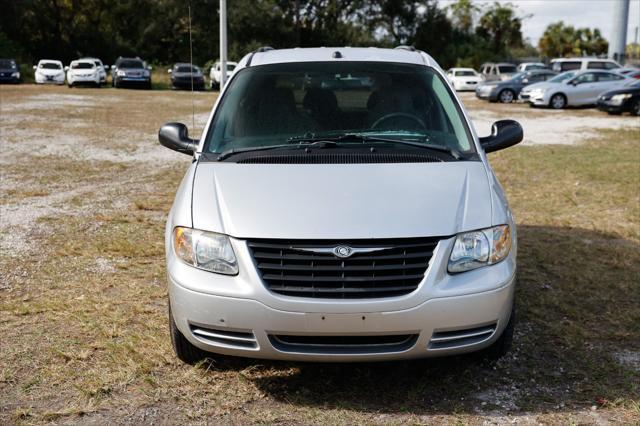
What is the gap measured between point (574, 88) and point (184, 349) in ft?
81.4

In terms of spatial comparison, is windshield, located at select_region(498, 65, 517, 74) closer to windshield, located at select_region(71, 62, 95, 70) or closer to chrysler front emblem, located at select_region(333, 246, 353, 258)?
windshield, located at select_region(71, 62, 95, 70)

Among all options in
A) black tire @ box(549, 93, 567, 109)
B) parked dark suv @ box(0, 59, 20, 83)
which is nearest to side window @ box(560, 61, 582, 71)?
black tire @ box(549, 93, 567, 109)

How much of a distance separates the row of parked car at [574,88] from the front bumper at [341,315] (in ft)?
68.6

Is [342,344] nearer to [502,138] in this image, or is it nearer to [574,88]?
[502,138]

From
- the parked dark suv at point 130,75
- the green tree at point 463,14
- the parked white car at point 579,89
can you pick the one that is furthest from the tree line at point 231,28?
the parked white car at point 579,89

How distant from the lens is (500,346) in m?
3.94

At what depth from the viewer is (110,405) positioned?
143 inches

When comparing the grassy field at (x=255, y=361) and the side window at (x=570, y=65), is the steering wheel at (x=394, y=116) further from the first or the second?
the side window at (x=570, y=65)

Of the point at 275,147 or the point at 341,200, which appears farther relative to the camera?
the point at 275,147

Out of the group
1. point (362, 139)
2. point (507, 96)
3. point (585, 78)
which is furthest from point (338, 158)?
point (507, 96)

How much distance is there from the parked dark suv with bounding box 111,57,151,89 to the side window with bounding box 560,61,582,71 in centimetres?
2187

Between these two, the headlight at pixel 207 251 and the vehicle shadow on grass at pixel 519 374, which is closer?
the headlight at pixel 207 251

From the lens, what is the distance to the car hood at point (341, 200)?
3.45m

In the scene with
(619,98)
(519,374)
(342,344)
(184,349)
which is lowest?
(519,374)
